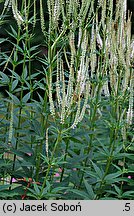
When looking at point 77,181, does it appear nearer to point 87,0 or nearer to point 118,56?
point 118,56

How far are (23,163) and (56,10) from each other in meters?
1.06

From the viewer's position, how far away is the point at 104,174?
3436 millimetres

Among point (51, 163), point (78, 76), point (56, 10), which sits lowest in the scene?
point (51, 163)

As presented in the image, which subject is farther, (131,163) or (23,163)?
(131,163)

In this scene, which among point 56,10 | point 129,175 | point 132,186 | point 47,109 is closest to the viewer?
point 56,10

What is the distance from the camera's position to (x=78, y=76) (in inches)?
123

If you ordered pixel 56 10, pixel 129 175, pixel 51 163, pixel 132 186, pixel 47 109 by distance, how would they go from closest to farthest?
pixel 51 163
pixel 56 10
pixel 47 109
pixel 132 186
pixel 129 175

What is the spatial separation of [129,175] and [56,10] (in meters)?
1.79

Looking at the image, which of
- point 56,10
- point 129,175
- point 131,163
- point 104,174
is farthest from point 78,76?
point 129,175

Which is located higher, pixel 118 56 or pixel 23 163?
pixel 118 56

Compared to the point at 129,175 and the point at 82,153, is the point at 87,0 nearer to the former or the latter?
the point at 82,153
